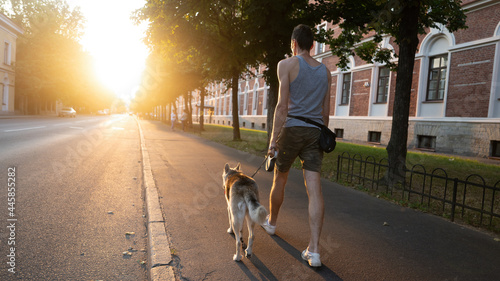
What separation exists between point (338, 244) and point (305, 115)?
1.59 meters

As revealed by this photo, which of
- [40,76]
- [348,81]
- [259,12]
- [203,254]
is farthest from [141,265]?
[40,76]

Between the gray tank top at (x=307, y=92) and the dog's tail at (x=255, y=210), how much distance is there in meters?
0.82

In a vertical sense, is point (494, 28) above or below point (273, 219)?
above

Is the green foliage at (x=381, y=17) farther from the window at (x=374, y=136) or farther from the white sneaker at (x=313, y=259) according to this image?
the window at (x=374, y=136)

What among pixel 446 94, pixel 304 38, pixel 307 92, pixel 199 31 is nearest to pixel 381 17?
pixel 304 38

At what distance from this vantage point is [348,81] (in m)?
23.7

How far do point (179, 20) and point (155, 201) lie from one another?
25.9ft

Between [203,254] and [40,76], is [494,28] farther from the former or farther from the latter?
[40,76]

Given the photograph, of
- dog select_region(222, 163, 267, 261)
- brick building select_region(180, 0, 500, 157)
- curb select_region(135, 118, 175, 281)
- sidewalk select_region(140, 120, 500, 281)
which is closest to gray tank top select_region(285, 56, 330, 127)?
dog select_region(222, 163, 267, 261)

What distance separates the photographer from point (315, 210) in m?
3.14

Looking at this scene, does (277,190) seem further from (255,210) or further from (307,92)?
(307,92)

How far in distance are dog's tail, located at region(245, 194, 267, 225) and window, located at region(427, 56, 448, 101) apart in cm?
1674

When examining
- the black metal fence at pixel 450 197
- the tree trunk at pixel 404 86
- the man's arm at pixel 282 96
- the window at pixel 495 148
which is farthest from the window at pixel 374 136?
the man's arm at pixel 282 96

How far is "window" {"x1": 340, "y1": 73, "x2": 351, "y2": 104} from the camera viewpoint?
23.5 meters
